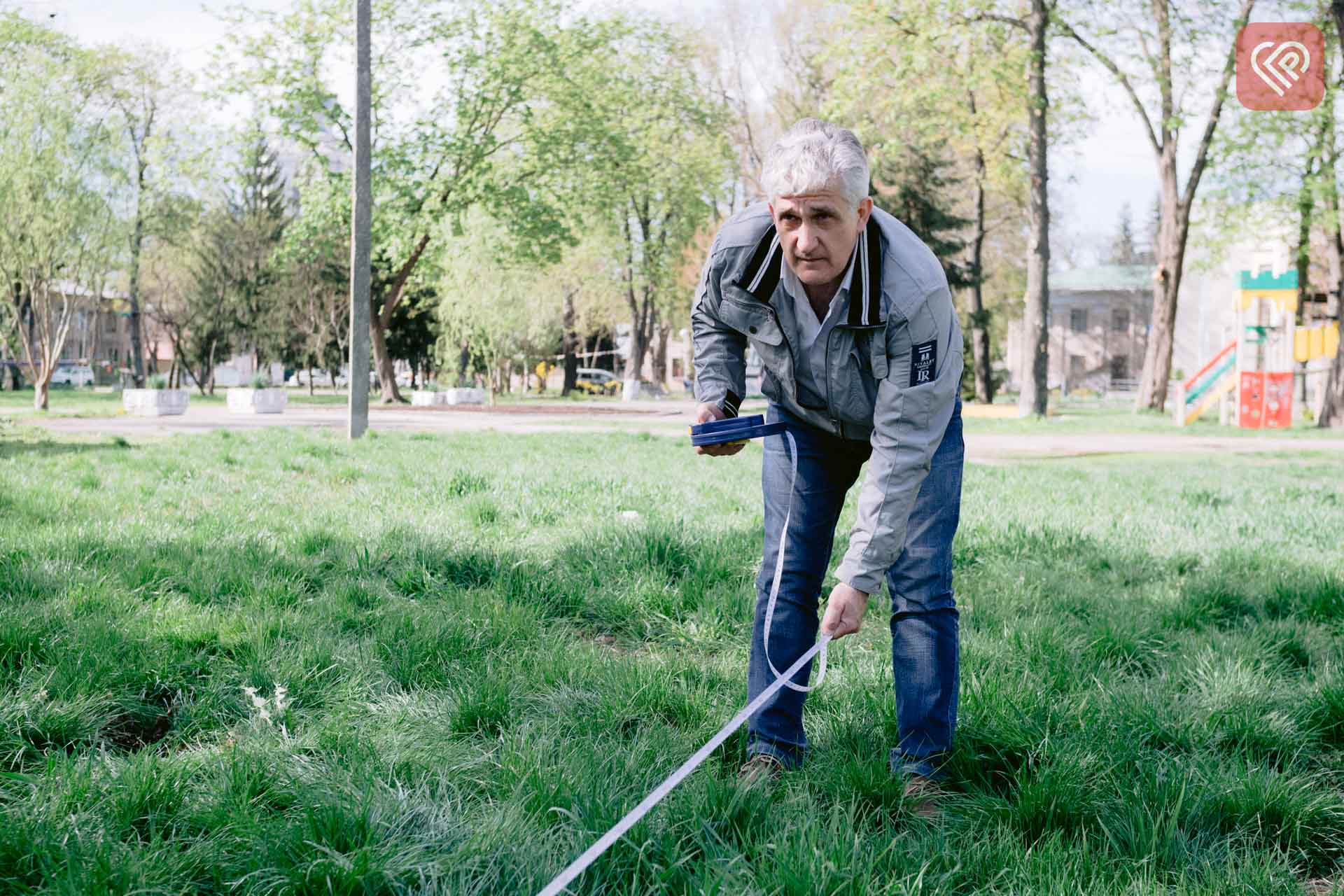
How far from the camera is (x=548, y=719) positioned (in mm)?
2971

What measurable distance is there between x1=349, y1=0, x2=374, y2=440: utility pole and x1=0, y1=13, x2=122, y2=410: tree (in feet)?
39.4

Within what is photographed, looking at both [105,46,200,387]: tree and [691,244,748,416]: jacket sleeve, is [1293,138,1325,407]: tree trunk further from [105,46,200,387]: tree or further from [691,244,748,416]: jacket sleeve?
[105,46,200,387]: tree

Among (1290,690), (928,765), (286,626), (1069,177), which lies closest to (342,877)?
(928,765)

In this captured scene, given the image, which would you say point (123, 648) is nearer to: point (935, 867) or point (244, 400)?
point (935, 867)

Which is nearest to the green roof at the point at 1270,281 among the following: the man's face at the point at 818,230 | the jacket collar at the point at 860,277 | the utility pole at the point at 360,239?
the utility pole at the point at 360,239

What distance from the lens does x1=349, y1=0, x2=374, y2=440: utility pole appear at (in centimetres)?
1291

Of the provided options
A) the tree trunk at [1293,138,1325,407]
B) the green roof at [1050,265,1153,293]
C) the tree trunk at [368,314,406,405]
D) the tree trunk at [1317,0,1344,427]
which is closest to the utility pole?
the tree trunk at [368,314,406,405]

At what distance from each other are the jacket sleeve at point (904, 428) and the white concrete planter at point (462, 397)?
101ft

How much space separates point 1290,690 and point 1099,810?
4.42ft

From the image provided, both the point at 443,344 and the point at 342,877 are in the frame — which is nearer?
the point at 342,877

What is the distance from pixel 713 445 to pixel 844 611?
0.57 m

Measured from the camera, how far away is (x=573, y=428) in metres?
18.6

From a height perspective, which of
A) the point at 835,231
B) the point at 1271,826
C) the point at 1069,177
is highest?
the point at 1069,177

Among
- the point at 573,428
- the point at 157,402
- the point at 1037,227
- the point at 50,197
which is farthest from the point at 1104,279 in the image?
the point at 50,197
